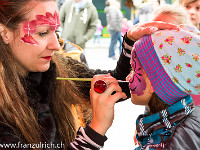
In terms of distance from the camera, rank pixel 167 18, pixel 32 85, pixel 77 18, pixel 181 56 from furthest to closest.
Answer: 1. pixel 77 18
2. pixel 167 18
3. pixel 32 85
4. pixel 181 56

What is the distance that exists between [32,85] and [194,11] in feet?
4.91

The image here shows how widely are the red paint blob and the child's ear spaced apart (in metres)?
0.38

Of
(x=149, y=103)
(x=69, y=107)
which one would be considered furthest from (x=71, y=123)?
(x=149, y=103)

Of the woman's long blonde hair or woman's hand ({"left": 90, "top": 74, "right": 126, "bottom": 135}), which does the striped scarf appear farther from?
the woman's long blonde hair

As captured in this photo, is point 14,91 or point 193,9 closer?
point 14,91

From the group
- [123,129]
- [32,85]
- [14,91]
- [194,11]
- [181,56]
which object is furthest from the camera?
[123,129]

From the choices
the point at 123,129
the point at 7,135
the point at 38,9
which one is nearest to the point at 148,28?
the point at 38,9

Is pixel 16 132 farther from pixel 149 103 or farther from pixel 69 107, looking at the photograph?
pixel 149 103

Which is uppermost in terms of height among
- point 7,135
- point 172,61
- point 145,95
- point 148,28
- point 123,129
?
point 148,28

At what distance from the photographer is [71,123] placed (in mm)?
1206

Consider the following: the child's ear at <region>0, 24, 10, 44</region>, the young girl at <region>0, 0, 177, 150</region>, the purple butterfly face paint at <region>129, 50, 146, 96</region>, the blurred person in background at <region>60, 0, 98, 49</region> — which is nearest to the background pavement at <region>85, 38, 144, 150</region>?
the blurred person in background at <region>60, 0, 98, 49</region>

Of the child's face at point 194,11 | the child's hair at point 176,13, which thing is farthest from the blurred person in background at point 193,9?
the child's hair at point 176,13

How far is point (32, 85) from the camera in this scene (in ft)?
3.56

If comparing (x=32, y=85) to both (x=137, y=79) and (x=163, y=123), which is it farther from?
(x=163, y=123)
